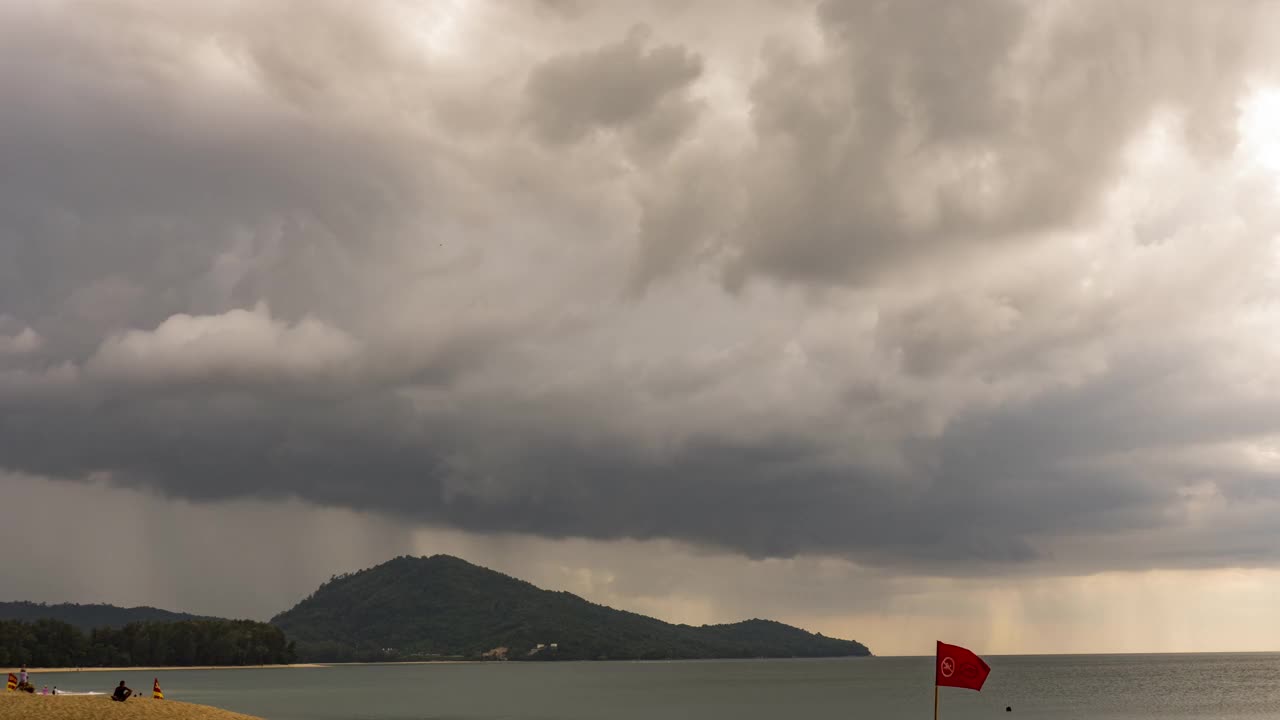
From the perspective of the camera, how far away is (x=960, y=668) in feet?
163

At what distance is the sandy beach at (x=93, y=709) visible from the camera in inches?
2852

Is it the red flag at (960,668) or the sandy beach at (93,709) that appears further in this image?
the sandy beach at (93,709)

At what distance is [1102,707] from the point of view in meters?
188

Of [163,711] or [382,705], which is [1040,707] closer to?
[382,705]

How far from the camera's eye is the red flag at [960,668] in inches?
1940

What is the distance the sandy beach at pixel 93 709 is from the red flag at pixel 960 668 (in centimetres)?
5061

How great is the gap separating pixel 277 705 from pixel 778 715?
2996 inches

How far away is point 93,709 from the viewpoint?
7525cm

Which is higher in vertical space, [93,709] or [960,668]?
[960,668]

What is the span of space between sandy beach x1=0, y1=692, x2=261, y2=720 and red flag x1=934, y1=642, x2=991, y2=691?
166 ft

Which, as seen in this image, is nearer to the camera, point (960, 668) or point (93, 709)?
point (960, 668)

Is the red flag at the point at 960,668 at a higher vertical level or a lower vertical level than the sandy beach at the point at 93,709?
higher

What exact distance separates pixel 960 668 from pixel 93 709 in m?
59.2

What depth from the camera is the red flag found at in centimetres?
4928
